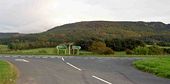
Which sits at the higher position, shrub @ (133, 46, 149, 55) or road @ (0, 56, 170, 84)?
road @ (0, 56, 170, 84)

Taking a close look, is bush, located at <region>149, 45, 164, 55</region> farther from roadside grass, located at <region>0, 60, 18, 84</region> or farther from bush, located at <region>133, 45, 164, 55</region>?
roadside grass, located at <region>0, 60, 18, 84</region>

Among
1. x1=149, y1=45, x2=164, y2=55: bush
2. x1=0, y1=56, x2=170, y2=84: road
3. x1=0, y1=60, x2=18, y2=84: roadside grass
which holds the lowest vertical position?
x1=149, y1=45, x2=164, y2=55: bush

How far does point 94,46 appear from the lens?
2336 inches

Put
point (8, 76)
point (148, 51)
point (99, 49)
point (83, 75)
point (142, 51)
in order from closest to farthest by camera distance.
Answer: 1. point (8, 76)
2. point (83, 75)
3. point (142, 51)
4. point (148, 51)
5. point (99, 49)

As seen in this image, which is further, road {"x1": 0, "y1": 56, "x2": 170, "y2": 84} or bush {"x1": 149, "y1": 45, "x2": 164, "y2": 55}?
bush {"x1": 149, "y1": 45, "x2": 164, "y2": 55}

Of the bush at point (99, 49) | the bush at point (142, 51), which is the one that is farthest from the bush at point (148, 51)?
the bush at point (99, 49)

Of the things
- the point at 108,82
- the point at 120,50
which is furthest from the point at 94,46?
the point at 108,82

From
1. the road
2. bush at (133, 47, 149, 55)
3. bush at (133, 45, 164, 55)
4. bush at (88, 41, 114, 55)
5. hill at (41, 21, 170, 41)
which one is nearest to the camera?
the road

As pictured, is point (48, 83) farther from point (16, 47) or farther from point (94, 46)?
point (16, 47)

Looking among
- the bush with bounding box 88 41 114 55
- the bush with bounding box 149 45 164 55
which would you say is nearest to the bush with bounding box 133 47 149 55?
the bush with bounding box 149 45 164 55

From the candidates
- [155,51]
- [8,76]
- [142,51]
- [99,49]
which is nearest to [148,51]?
Answer: [142,51]

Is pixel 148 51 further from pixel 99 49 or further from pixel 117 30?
pixel 117 30

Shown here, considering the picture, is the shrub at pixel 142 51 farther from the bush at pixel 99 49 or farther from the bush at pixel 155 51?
the bush at pixel 99 49

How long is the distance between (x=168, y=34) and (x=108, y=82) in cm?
7830
